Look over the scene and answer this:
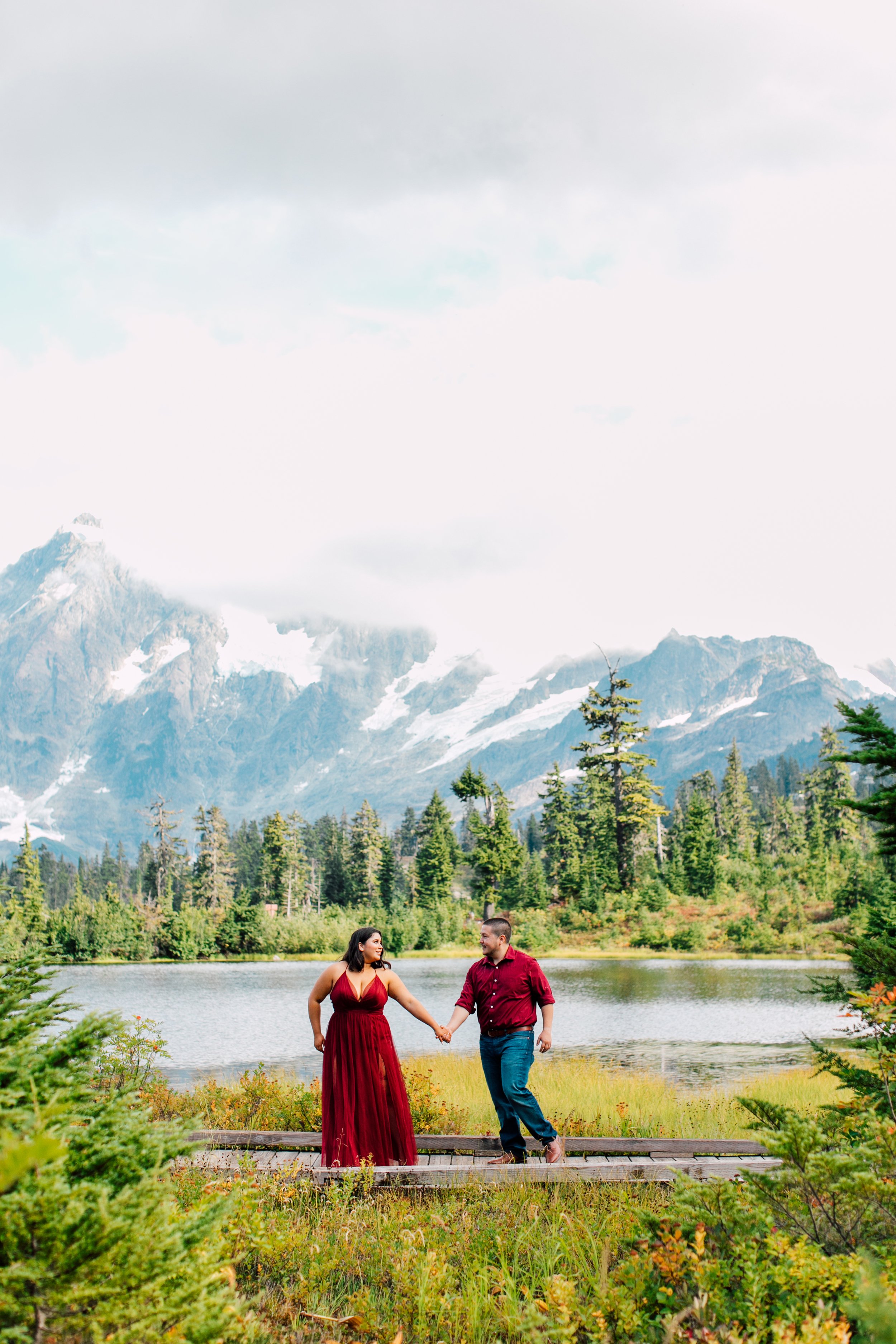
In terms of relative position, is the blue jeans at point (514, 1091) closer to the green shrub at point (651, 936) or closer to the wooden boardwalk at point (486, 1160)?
the wooden boardwalk at point (486, 1160)

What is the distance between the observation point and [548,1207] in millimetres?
5887

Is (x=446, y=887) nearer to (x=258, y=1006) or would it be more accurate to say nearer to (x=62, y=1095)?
(x=258, y=1006)

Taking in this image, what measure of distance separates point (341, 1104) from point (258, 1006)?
2554 cm

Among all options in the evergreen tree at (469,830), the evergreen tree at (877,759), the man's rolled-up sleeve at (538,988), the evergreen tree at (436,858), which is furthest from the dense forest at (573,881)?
the man's rolled-up sleeve at (538,988)

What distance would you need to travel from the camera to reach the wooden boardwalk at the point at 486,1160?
6.41 metres

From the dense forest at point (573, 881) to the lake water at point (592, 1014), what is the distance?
4.19 metres

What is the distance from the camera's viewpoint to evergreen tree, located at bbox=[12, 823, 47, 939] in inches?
2036

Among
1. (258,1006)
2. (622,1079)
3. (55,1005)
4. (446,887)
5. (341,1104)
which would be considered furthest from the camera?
(446,887)

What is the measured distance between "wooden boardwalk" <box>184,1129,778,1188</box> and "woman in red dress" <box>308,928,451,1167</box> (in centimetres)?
24

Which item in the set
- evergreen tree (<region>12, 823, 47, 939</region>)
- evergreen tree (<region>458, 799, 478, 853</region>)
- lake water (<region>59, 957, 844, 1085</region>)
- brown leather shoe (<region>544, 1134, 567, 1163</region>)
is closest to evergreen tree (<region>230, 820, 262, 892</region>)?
evergreen tree (<region>458, 799, 478, 853</region>)

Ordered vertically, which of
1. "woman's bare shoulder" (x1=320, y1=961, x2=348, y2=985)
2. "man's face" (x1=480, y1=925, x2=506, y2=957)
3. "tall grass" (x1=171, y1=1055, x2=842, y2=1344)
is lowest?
"tall grass" (x1=171, y1=1055, x2=842, y2=1344)

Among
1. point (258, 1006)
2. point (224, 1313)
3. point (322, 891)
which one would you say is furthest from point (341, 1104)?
point (322, 891)

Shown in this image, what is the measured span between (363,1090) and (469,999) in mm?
1270

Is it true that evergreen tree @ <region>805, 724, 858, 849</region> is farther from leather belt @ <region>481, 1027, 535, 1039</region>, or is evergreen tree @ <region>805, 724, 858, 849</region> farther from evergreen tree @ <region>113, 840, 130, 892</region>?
evergreen tree @ <region>113, 840, 130, 892</region>
